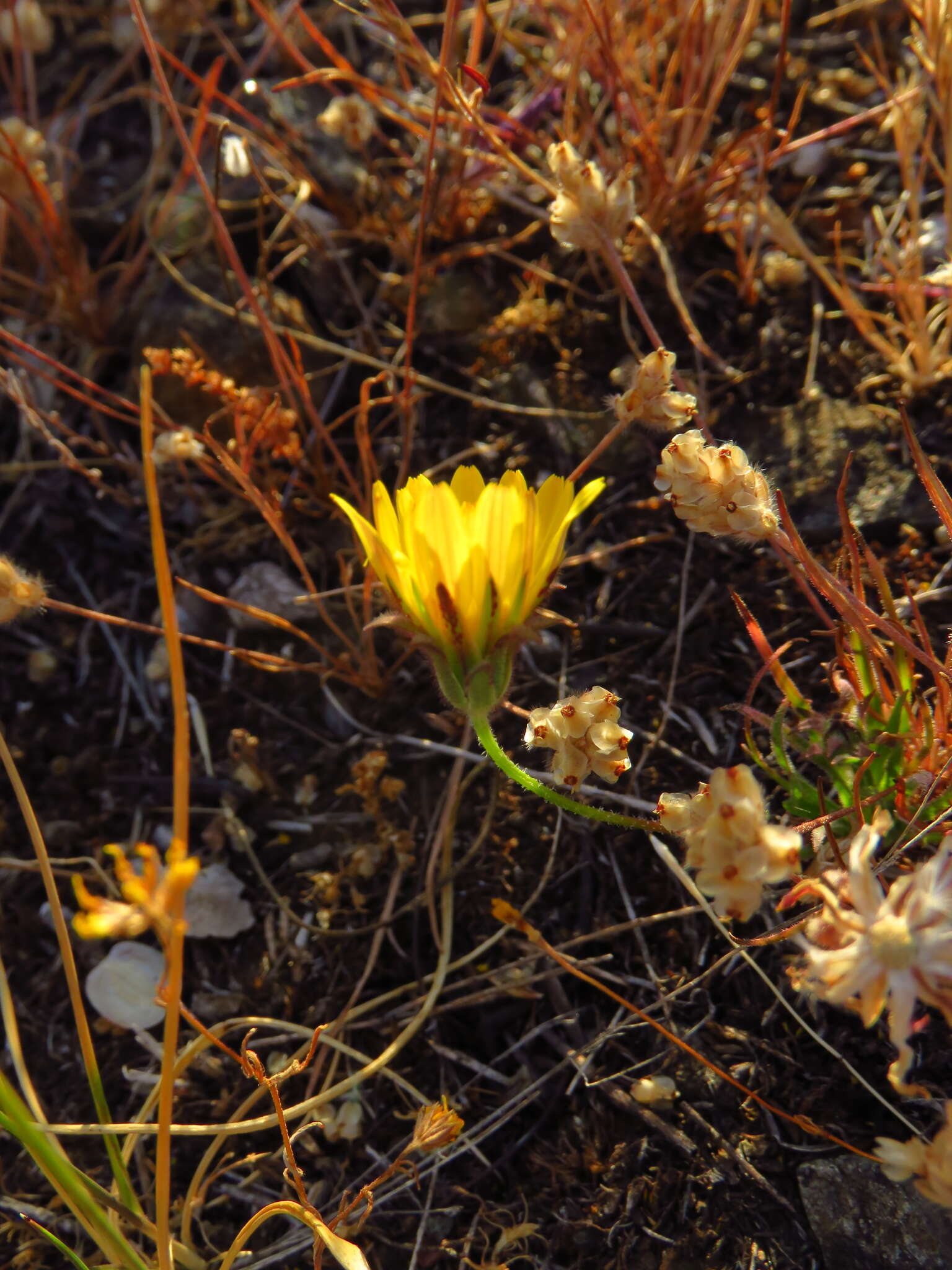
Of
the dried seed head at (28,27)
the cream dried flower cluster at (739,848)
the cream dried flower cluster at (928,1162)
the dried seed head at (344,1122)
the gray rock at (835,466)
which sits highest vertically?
the dried seed head at (28,27)

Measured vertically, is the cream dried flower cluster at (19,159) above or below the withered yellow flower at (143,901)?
above

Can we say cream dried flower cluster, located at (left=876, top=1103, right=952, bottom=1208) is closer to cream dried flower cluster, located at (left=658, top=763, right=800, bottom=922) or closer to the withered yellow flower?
cream dried flower cluster, located at (left=658, top=763, right=800, bottom=922)

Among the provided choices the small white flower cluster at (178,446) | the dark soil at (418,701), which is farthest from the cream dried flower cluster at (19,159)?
the small white flower cluster at (178,446)

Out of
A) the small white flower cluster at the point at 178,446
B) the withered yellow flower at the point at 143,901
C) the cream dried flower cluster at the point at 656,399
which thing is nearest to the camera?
the withered yellow flower at the point at 143,901

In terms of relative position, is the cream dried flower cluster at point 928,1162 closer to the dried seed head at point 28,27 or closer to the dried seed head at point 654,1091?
the dried seed head at point 654,1091

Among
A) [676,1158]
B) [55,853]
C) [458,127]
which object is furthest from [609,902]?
[458,127]

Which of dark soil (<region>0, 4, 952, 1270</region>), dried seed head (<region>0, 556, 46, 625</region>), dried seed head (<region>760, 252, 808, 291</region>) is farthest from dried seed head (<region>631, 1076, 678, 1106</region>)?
dried seed head (<region>760, 252, 808, 291</region>)

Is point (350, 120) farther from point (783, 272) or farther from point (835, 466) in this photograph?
point (835, 466)
